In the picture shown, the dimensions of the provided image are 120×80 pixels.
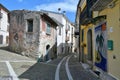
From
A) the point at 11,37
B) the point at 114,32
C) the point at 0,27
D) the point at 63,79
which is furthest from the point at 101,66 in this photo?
the point at 0,27

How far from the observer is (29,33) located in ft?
69.5

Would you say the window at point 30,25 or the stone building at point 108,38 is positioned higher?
the window at point 30,25

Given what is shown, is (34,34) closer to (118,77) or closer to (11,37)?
(11,37)

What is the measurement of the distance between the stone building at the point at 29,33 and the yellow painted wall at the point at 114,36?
1229 cm

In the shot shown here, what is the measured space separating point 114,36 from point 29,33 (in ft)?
45.8

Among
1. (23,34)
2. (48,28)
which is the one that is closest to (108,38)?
(23,34)

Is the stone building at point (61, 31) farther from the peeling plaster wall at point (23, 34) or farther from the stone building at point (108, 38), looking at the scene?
the stone building at point (108, 38)

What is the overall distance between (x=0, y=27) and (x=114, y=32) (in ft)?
94.7

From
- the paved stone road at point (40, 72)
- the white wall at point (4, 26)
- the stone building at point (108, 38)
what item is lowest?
the paved stone road at point (40, 72)

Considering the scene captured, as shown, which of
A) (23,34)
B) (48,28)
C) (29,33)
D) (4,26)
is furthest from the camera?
(4,26)

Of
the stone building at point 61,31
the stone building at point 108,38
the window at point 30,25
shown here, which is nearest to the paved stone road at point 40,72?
the stone building at point 108,38

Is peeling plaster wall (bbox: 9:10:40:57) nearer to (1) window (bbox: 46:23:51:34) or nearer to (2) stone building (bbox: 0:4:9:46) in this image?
(1) window (bbox: 46:23:51:34)

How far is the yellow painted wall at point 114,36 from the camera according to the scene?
311 inches

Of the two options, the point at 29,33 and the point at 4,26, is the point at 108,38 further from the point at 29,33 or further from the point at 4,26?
the point at 4,26
